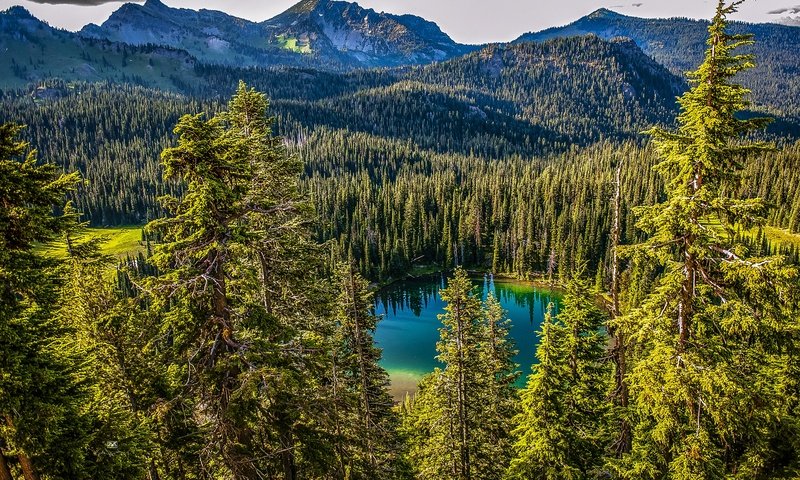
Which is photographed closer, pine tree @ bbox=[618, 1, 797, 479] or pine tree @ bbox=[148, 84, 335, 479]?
pine tree @ bbox=[148, 84, 335, 479]

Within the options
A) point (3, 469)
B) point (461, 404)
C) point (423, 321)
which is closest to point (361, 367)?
point (461, 404)

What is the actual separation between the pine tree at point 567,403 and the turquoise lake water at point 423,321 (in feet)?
143

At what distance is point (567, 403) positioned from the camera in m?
20.2

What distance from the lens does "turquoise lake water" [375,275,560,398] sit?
232 feet

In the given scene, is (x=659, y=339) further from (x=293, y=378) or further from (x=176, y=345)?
(x=176, y=345)

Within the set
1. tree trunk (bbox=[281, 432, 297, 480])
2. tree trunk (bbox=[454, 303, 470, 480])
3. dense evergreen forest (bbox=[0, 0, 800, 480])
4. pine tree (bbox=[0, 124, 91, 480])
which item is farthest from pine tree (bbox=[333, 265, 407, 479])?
pine tree (bbox=[0, 124, 91, 480])

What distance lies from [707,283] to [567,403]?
1029 cm

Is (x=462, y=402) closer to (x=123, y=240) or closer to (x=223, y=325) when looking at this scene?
(x=223, y=325)

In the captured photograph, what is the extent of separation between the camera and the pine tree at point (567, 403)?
755 inches

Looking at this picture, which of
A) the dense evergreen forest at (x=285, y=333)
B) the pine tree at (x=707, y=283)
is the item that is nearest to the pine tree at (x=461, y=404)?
the dense evergreen forest at (x=285, y=333)

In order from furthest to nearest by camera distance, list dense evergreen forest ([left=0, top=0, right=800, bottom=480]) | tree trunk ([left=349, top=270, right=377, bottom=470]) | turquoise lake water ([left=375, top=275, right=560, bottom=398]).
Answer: turquoise lake water ([left=375, top=275, right=560, bottom=398])
tree trunk ([left=349, top=270, right=377, bottom=470])
dense evergreen forest ([left=0, top=0, right=800, bottom=480])

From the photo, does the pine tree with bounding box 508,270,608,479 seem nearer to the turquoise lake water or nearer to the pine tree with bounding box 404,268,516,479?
the pine tree with bounding box 404,268,516,479

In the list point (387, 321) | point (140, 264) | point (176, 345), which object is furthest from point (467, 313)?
point (140, 264)

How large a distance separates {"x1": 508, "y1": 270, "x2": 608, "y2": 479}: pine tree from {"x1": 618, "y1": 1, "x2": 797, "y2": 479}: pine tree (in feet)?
20.4
